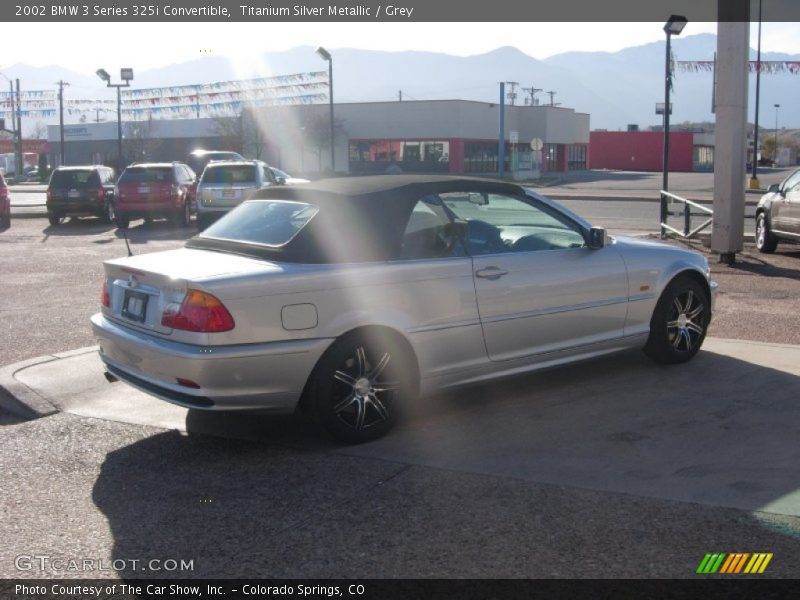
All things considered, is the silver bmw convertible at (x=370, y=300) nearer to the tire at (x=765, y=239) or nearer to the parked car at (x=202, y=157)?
the tire at (x=765, y=239)

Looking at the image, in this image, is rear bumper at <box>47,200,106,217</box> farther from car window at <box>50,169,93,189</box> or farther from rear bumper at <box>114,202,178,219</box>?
rear bumper at <box>114,202,178,219</box>

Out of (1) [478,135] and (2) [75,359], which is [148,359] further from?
(1) [478,135]

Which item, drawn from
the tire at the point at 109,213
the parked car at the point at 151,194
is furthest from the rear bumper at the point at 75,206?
the parked car at the point at 151,194

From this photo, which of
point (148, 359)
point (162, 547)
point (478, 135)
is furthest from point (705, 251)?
point (478, 135)

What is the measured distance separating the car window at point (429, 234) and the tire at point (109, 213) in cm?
1993

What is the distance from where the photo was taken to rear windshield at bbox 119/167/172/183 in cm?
2328

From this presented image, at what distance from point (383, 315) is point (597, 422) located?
157 cm

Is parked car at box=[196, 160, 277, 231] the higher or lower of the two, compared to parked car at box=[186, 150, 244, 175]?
lower

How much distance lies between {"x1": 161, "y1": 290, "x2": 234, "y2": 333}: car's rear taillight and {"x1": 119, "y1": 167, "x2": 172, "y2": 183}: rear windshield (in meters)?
18.7

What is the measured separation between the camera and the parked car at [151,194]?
23.0 m

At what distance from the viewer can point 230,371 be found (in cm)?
535

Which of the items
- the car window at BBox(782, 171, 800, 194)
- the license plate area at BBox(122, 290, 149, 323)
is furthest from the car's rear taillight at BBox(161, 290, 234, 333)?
the car window at BBox(782, 171, 800, 194)

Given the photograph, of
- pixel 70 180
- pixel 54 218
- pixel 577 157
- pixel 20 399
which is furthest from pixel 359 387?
pixel 577 157

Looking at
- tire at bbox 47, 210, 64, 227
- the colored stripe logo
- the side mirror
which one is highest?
the side mirror
